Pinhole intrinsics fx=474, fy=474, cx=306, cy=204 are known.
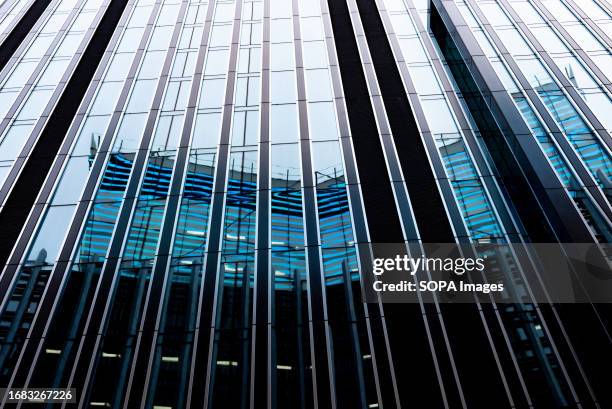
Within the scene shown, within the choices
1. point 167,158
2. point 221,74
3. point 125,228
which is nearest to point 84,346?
point 125,228

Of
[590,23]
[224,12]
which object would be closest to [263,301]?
[224,12]

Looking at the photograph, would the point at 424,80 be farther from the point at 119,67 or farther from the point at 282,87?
the point at 119,67

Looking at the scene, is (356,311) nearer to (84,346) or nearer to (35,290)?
(84,346)

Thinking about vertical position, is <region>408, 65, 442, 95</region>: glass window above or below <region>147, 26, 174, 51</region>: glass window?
below

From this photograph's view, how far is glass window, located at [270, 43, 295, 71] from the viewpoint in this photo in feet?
78.8

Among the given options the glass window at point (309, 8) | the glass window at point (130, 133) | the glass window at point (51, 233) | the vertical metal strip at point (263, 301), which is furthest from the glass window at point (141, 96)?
the glass window at point (309, 8)

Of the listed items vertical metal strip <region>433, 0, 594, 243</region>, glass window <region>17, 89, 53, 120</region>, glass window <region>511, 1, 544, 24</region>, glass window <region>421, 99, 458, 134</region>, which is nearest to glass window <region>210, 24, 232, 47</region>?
glass window <region>17, 89, 53, 120</region>

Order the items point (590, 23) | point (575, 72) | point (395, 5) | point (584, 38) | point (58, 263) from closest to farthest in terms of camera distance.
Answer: point (58, 263) → point (575, 72) → point (584, 38) → point (590, 23) → point (395, 5)

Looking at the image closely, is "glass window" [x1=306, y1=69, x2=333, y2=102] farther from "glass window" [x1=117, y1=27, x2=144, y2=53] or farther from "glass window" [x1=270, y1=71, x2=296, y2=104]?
"glass window" [x1=117, y1=27, x2=144, y2=53]

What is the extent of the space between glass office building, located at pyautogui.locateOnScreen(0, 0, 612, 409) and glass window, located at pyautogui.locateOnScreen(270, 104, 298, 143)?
0.10 m

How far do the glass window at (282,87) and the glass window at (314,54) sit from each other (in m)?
1.32

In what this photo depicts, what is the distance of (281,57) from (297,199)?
33.0 ft

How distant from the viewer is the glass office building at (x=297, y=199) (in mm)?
13914

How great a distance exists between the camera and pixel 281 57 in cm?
2467
